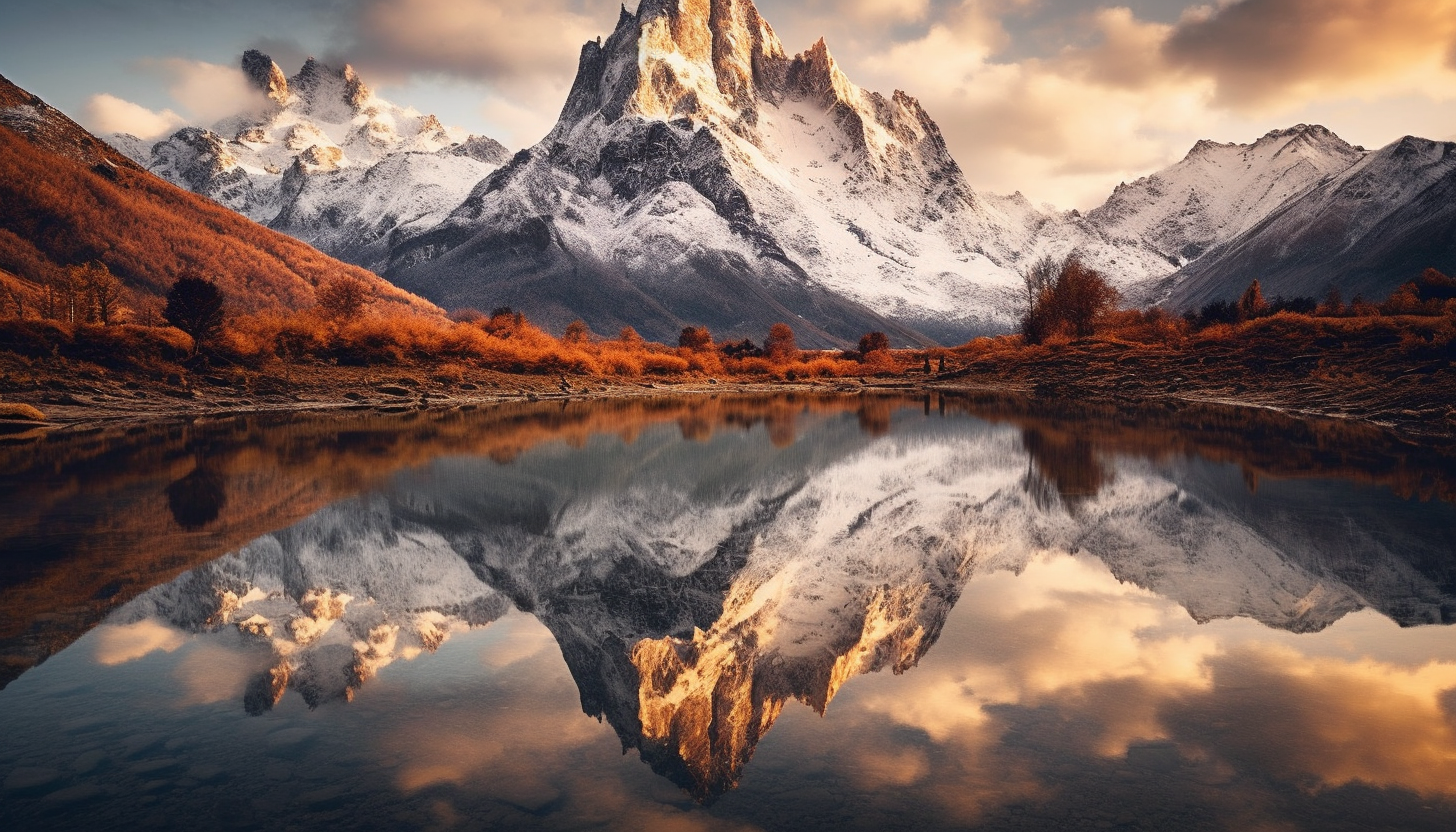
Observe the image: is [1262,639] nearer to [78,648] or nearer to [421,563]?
[421,563]

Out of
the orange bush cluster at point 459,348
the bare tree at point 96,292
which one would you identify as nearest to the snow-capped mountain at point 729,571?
the orange bush cluster at point 459,348

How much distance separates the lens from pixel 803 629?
949 cm

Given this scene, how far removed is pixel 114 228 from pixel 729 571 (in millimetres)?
94037

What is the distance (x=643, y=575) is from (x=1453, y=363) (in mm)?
42252

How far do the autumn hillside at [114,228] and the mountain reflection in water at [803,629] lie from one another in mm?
69786

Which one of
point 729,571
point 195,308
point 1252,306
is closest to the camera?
point 729,571

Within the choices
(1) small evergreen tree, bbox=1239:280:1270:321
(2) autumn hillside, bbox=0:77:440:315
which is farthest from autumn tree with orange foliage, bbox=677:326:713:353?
(1) small evergreen tree, bbox=1239:280:1270:321

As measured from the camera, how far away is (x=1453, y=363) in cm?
3662

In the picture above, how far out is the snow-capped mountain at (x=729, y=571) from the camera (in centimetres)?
812

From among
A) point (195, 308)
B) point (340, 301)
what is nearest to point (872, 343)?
point (340, 301)

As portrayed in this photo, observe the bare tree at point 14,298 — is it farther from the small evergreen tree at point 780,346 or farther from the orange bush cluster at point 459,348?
the small evergreen tree at point 780,346

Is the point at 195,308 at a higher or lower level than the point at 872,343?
higher

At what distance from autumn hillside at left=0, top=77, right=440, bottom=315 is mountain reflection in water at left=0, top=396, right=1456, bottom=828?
69.8 meters

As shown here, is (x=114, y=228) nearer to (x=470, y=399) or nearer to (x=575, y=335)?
(x=575, y=335)
